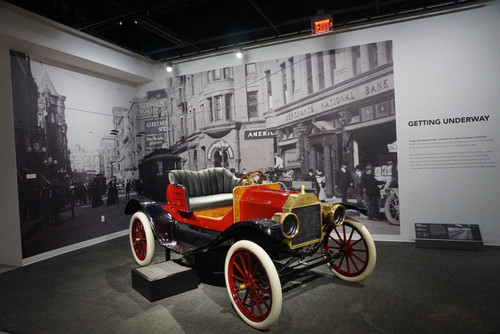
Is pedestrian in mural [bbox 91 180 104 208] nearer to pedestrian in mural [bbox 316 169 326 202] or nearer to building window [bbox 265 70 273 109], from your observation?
building window [bbox 265 70 273 109]

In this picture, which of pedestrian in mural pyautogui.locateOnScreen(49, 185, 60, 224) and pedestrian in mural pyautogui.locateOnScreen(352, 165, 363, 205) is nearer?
pedestrian in mural pyautogui.locateOnScreen(49, 185, 60, 224)

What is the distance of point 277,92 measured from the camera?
5793 mm

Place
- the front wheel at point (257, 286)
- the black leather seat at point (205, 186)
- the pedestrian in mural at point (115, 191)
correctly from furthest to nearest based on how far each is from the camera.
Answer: the pedestrian in mural at point (115, 191) → the black leather seat at point (205, 186) → the front wheel at point (257, 286)

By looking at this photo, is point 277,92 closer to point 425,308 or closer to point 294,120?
point 294,120

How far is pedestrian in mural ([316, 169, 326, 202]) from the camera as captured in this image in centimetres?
550

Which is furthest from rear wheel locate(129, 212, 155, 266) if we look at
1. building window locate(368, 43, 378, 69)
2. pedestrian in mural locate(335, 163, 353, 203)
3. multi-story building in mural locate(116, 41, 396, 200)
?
building window locate(368, 43, 378, 69)

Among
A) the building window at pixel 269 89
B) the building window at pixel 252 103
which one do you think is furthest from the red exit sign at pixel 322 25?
the building window at pixel 252 103

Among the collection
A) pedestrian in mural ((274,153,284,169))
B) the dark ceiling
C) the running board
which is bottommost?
the running board

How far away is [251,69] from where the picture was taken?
594cm

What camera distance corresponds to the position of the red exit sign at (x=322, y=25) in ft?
15.9

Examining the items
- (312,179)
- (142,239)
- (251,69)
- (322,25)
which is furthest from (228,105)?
(142,239)

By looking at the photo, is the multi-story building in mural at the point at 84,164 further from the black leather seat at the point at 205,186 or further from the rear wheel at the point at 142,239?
the black leather seat at the point at 205,186

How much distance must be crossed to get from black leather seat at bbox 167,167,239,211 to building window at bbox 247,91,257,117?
1.45 metres

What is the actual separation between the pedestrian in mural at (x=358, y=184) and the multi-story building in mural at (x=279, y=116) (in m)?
0.13
